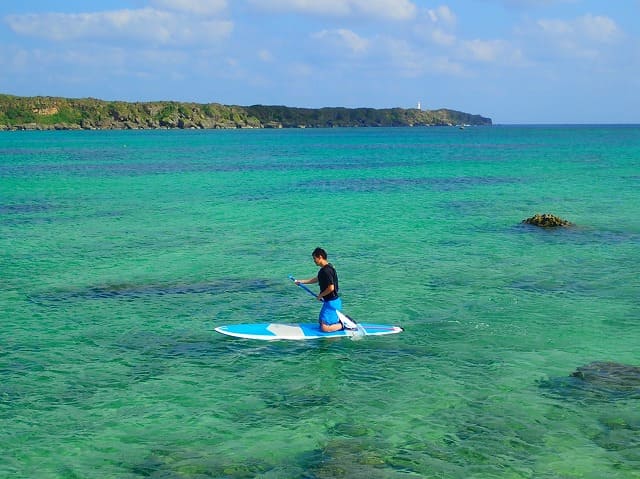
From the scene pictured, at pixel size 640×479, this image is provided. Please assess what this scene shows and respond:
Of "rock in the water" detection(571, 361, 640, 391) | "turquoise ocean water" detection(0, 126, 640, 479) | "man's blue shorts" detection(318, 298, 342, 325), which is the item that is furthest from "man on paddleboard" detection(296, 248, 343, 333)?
"rock in the water" detection(571, 361, 640, 391)

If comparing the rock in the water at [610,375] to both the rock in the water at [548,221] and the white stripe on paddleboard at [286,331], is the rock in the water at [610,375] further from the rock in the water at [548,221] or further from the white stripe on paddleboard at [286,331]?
the rock in the water at [548,221]

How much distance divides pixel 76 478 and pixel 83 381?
3743 millimetres

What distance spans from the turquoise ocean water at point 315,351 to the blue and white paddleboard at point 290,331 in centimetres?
22

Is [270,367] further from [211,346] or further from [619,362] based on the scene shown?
[619,362]

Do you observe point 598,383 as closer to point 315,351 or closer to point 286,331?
point 315,351

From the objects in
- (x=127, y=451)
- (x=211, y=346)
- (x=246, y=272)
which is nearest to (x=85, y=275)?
(x=246, y=272)

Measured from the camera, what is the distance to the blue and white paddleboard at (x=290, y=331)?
51.5 ft

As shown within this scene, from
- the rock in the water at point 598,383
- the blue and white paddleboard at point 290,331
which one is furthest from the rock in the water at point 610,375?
the blue and white paddleboard at point 290,331

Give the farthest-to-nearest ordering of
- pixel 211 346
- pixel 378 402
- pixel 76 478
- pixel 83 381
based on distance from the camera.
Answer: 1. pixel 211 346
2. pixel 83 381
3. pixel 378 402
4. pixel 76 478

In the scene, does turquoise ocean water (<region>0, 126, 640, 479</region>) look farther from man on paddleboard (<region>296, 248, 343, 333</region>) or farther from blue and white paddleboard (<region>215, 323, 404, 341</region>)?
man on paddleboard (<region>296, 248, 343, 333</region>)

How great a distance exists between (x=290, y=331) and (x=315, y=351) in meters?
0.99

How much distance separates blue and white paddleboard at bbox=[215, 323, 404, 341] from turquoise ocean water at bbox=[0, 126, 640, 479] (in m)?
0.22

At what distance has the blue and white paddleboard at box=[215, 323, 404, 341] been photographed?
51.5 feet

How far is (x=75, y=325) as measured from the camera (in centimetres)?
1700
